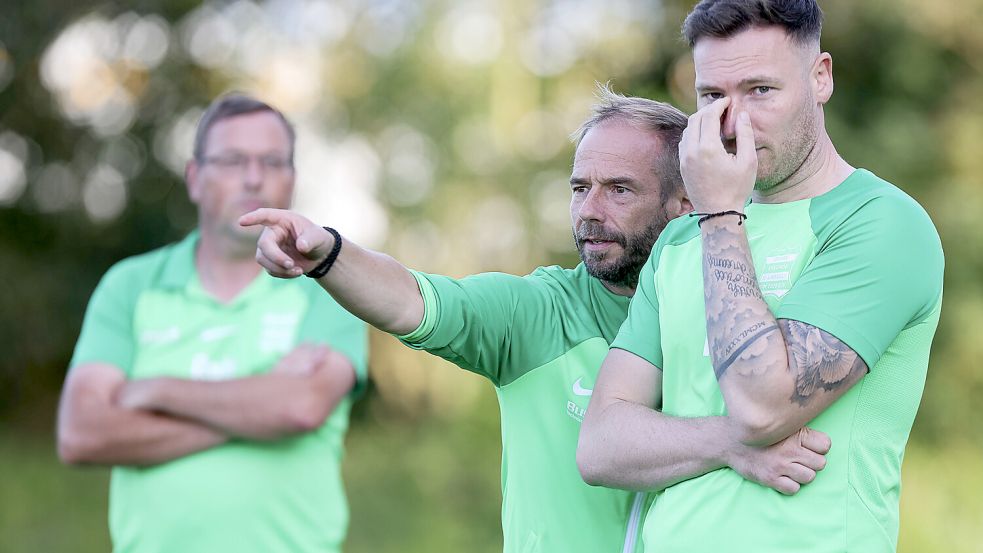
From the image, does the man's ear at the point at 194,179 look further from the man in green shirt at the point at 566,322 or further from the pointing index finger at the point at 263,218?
the pointing index finger at the point at 263,218

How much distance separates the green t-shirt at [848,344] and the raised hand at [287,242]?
31.6 inches

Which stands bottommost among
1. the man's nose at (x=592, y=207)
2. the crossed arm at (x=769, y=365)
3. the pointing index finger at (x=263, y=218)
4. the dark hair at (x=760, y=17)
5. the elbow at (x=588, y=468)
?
the elbow at (x=588, y=468)

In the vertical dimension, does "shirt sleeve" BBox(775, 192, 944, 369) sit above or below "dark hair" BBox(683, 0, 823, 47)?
below

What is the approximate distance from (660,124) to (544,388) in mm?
819

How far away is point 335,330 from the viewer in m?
4.04

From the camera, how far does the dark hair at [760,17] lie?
8.30ft

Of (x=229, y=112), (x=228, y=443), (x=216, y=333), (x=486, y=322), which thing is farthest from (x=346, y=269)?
(x=229, y=112)

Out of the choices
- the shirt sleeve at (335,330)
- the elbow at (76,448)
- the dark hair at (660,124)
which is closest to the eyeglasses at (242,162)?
the shirt sleeve at (335,330)

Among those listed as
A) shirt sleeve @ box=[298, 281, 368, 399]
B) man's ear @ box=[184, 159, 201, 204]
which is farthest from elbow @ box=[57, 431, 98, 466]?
man's ear @ box=[184, 159, 201, 204]

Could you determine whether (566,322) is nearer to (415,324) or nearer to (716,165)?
(415,324)

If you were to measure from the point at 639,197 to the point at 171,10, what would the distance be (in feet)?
36.6

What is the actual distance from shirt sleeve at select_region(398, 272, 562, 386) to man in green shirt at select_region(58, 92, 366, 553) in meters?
1.13

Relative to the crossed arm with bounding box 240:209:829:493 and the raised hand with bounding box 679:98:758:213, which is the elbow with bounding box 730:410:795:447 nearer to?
the crossed arm with bounding box 240:209:829:493

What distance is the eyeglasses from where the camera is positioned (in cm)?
423
